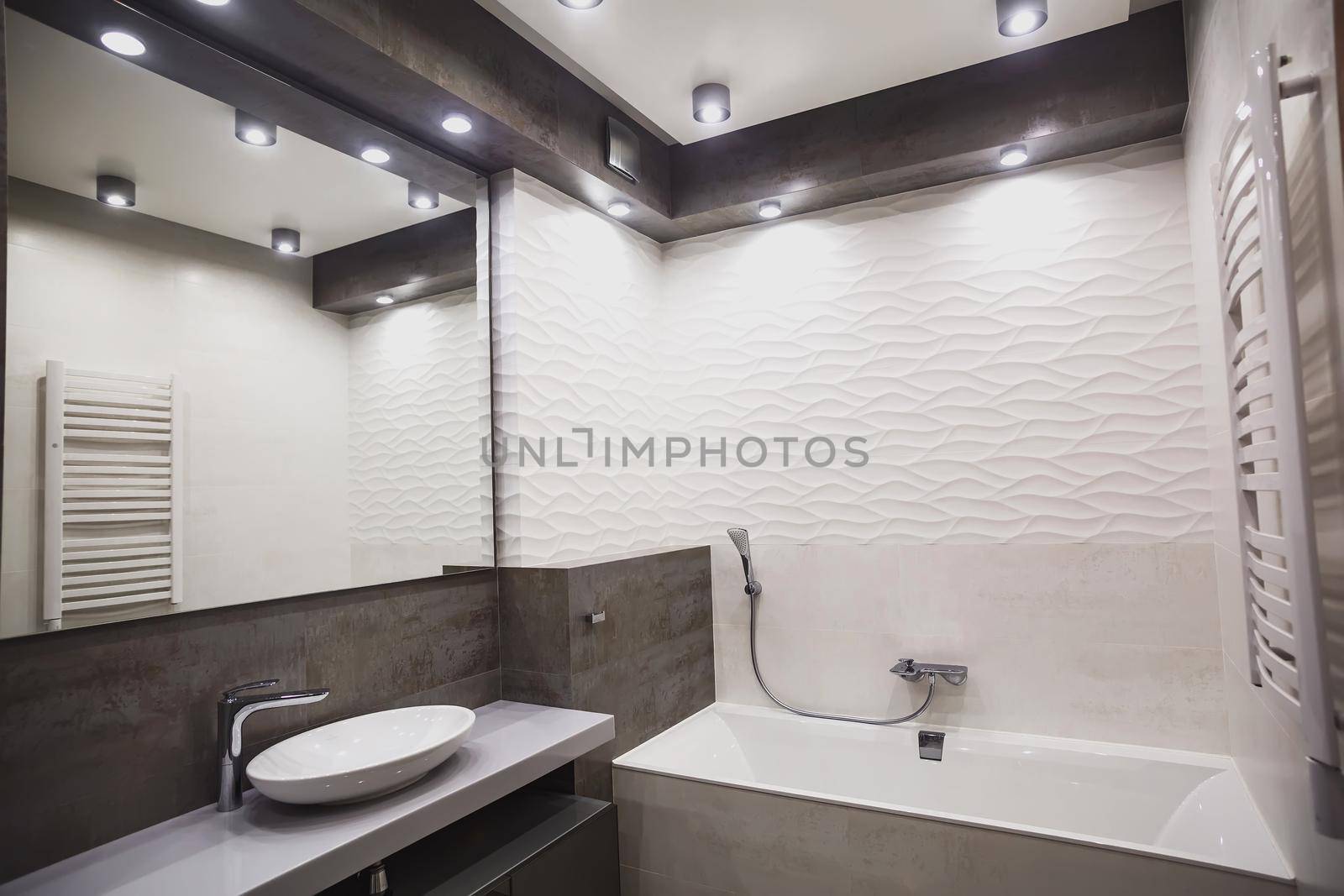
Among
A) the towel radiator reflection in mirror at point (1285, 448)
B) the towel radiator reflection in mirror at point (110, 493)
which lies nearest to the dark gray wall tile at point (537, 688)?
the towel radiator reflection in mirror at point (110, 493)

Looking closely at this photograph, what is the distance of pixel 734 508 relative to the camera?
3.21 m

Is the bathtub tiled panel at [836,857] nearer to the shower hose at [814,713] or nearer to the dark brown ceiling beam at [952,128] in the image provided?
the shower hose at [814,713]

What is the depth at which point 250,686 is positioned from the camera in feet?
5.69

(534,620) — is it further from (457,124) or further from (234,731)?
(457,124)

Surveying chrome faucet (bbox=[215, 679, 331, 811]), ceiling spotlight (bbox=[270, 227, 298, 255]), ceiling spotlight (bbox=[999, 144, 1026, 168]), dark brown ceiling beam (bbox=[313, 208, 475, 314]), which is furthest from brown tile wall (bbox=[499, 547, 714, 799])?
ceiling spotlight (bbox=[999, 144, 1026, 168])

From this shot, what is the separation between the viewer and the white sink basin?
1551 mm

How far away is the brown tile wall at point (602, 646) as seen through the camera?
7.86 ft

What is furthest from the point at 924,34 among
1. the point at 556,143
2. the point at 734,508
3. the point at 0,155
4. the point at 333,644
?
the point at 333,644

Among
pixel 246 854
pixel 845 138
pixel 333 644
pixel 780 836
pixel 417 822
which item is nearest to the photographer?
pixel 246 854

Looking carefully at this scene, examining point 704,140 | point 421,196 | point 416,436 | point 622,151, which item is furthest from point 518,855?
point 704,140

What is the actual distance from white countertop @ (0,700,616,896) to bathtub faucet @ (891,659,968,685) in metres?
1.38

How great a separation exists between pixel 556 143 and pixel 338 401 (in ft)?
3.61

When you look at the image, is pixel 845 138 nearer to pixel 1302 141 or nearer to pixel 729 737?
pixel 1302 141

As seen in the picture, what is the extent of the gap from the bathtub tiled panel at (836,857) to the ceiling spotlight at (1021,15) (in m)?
2.30
